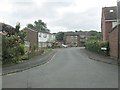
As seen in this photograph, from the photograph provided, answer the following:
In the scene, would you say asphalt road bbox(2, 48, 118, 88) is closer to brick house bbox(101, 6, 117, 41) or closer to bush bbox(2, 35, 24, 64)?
bush bbox(2, 35, 24, 64)

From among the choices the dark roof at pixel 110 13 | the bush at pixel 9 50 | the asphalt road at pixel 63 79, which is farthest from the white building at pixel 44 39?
the asphalt road at pixel 63 79

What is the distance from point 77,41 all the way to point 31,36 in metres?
55.4

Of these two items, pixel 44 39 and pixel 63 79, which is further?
pixel 44 39

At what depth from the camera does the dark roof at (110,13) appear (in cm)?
5766

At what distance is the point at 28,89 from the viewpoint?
11617mm

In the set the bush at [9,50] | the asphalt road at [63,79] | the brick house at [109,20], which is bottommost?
the asphalt road at [63,79]

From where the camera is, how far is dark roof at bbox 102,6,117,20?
57.7 m

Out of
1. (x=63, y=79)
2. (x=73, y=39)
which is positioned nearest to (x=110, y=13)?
(x=63, y=79)

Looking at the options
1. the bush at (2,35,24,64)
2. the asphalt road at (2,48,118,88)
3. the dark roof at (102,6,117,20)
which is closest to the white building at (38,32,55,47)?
the dark roof at (102,6,117,20)

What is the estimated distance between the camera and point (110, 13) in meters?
59.4

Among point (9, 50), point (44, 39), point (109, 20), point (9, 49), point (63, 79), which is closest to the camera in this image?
point (63, 79)

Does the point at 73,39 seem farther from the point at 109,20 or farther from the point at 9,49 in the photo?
the point at 9,49

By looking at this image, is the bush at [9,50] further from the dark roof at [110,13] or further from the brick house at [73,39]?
the brick house at [73,39]

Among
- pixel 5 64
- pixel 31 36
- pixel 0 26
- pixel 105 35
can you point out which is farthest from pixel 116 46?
pixel 31 36
